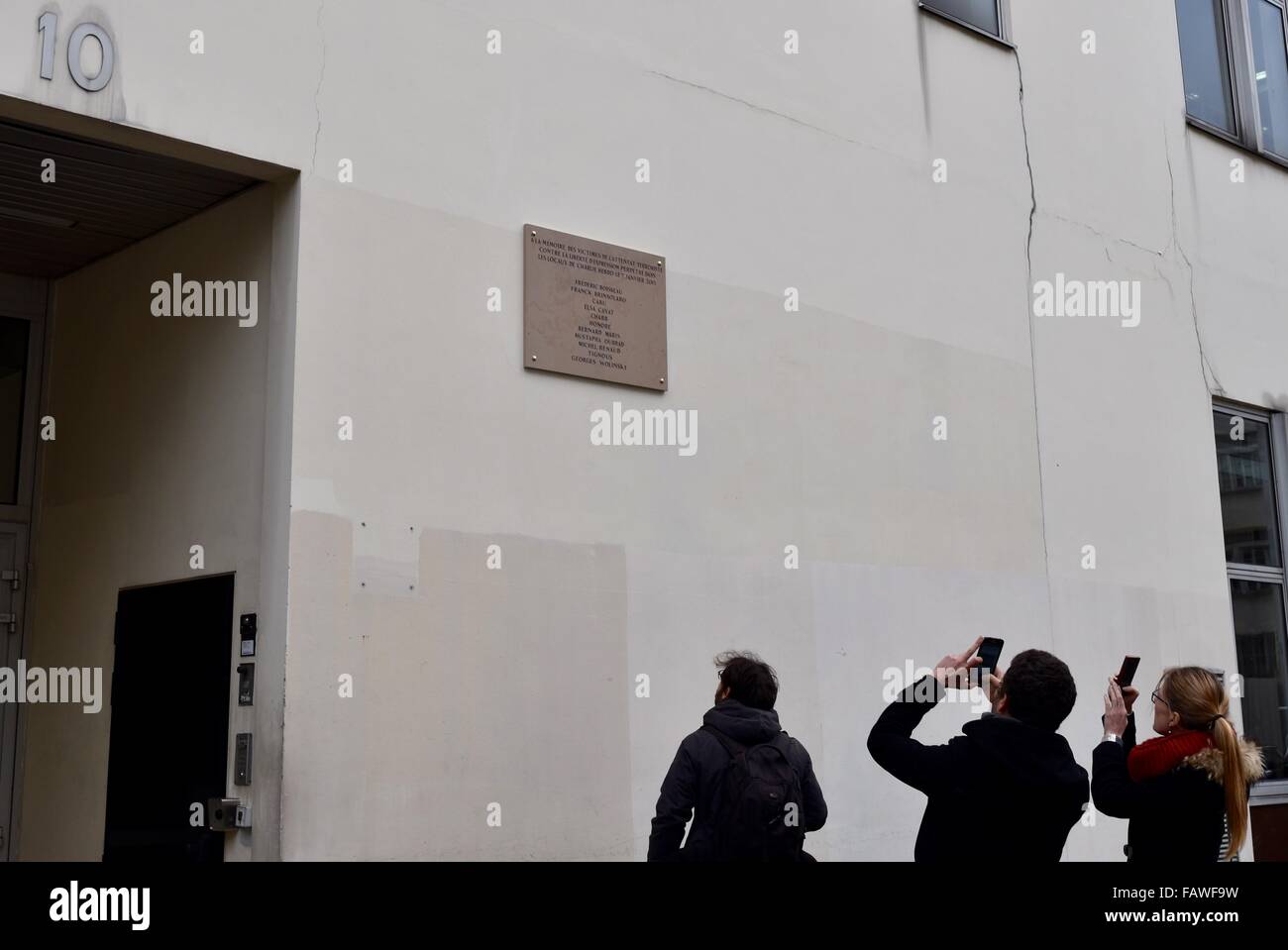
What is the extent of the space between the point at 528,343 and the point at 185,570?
1632 mm

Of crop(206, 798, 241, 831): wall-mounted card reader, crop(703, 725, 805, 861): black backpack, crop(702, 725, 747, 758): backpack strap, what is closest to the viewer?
crop(703, 725, 805, 861): black backpack

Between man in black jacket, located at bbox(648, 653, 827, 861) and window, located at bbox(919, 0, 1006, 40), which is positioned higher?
window, located at bbox(919, 0, 1006, 40)

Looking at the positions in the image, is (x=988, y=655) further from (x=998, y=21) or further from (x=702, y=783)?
(x=998, y=21)

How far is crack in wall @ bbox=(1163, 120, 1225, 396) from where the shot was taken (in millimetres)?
8969

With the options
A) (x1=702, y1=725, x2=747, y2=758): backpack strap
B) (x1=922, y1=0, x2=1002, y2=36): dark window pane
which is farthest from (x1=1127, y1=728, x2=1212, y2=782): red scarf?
(x1=922, y1=0, x2=1002, y2=36): dark window pane

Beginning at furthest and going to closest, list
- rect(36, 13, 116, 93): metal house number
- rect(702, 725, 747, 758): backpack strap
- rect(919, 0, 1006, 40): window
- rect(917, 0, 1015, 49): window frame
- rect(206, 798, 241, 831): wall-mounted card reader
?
rect(919, 0, 1006, 40): window, rect(917, 0, 1015, 49): window frame, rect(206, 798, 241, 831): wall-mounted card reader, rect(702, 725, 747, 758): backpack strap, rect(36, 13, 116, 93): metal house number

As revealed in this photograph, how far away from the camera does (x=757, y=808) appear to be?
465cm

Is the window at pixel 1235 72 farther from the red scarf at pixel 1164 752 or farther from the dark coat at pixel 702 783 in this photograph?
the dark coat at pixel 702 783

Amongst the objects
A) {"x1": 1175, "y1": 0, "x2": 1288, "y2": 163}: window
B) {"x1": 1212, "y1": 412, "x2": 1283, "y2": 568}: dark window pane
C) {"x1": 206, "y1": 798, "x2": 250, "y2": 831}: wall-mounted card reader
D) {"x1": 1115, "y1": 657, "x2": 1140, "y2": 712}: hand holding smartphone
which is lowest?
{"x1": 206, "y1": 798, "x2": 250, "y2": 831}: wall-mounted card reader

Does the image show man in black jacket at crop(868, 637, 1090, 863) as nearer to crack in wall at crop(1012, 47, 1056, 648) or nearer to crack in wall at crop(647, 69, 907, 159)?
crack in wall at crop(647, 69, 907, 159)

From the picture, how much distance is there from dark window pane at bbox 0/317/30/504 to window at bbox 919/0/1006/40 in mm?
5124

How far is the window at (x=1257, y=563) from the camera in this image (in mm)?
8914

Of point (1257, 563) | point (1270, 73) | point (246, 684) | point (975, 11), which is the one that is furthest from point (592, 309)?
point (1270, 73)

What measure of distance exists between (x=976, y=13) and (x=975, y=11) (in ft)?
0.05
